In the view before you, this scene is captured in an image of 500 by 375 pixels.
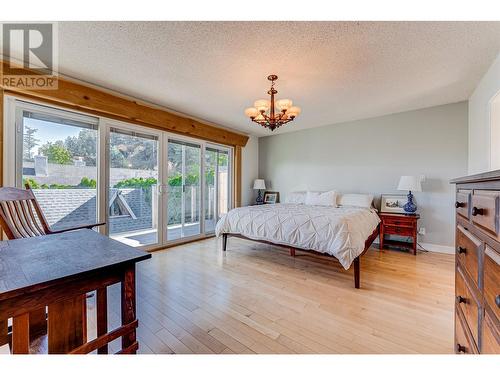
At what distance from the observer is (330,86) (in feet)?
8.84

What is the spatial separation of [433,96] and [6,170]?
5.14 m

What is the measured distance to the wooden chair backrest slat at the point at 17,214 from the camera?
1.60m

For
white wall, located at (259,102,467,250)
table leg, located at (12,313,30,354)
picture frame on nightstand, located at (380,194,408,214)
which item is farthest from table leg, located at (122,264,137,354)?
white wall, located at (259,102,467,250)

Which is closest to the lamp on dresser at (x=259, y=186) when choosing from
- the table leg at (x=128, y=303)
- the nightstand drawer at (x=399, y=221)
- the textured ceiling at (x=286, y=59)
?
the textured ceiling at (x=286, y=59)

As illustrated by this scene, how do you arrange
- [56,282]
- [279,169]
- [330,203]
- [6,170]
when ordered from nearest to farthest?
[56,282] < [6,170] < [330,203] < [279,169]

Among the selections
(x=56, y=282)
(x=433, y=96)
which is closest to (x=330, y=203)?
(x=433, y=96)

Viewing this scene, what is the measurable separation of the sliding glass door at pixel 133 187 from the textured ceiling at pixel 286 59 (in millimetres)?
668

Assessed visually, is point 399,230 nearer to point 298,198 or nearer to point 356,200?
point 356,200

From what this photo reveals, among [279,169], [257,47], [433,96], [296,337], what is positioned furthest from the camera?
[279,169]

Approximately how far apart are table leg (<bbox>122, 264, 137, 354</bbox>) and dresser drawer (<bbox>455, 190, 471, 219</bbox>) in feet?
5.26

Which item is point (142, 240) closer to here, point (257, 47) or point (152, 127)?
point (152, 127)

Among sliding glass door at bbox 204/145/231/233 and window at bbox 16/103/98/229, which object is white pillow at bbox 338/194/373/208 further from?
window at bbox 16/103/98/229
